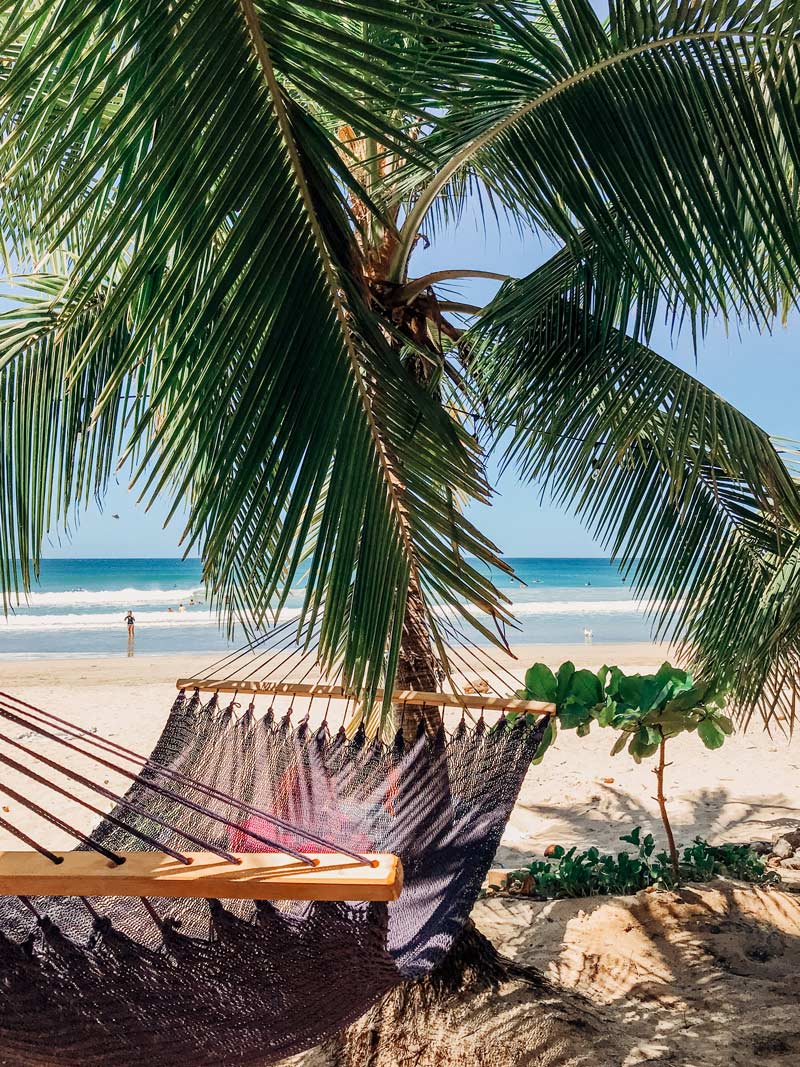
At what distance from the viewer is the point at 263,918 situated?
855 mm

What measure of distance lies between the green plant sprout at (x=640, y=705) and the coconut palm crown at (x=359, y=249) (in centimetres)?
33

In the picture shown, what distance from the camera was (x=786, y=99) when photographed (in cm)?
105

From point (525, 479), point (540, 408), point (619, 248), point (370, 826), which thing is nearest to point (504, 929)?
point (370, 826)

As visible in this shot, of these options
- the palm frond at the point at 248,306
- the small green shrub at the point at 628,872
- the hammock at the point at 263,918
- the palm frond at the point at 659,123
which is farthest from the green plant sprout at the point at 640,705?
the palm frond at the point at 659,123

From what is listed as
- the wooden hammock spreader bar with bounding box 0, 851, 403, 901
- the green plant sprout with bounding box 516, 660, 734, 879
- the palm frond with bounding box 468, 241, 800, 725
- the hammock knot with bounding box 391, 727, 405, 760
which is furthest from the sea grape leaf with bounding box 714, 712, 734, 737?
the wooden hammock spreader bar with bounding box 0, 851, 403, 901

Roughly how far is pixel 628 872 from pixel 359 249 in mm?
1788

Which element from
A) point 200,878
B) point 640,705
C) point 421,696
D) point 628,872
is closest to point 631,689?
point 640,705

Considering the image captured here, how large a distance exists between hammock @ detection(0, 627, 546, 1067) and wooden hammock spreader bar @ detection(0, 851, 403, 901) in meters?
0.02

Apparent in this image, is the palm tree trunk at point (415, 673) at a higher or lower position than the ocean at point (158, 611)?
higher

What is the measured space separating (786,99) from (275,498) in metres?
0.88

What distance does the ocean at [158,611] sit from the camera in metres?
10.7

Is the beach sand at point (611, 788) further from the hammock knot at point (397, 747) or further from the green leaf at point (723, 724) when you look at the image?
the hammock knot at point (397, 747)

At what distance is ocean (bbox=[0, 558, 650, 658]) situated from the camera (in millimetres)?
10703

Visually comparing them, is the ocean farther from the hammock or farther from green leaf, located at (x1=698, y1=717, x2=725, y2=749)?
the hammock
